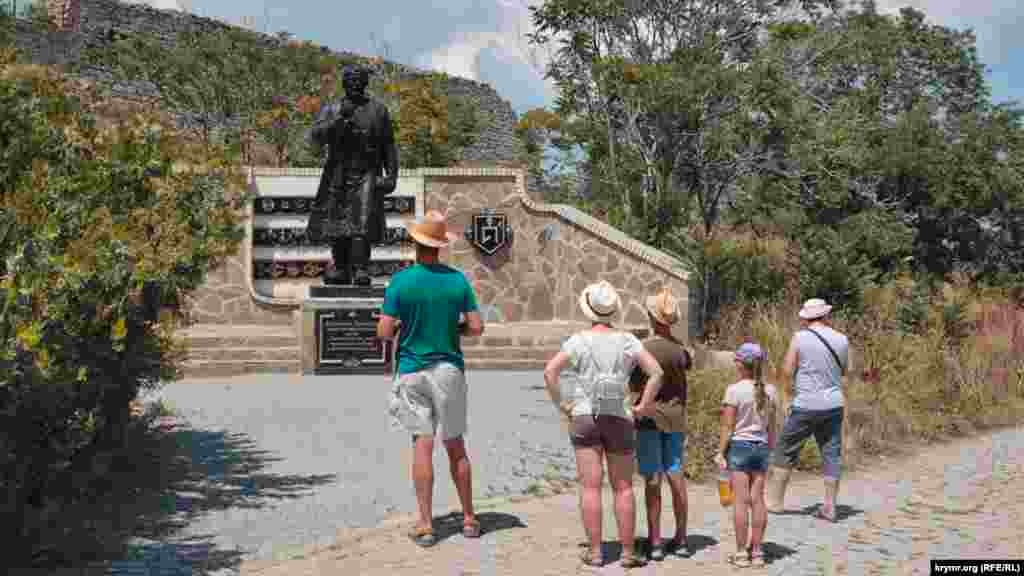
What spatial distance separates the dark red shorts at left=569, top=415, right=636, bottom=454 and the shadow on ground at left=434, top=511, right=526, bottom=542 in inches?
41.4

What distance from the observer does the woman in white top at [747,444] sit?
6160 millimetres

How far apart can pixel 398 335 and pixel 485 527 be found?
128 centimetres

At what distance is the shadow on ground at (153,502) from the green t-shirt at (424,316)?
145 cm

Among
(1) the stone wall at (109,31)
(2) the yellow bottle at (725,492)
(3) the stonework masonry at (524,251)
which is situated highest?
(1) the stone wall at (109,31)

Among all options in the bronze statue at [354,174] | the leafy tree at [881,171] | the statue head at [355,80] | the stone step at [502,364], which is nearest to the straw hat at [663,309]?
the bronze statue at [354,174]

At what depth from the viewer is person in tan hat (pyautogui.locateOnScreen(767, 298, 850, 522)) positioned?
7.32 metres

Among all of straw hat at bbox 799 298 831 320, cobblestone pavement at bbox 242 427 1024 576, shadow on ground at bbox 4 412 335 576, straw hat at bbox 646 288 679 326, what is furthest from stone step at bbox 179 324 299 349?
straw hat at bbox 646 288 679 326

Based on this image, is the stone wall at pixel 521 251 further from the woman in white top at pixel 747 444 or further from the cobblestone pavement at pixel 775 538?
the woman in white top at pixel 747 444

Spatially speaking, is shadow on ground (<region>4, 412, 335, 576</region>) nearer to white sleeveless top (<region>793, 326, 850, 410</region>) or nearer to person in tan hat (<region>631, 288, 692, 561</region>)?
person in tan hat (<region>631, 288, 692, 561</region>)

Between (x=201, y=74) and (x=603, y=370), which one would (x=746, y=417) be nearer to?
(x=603, y=370)

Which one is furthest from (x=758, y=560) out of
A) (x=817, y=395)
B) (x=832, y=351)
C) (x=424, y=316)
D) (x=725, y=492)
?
(x=424, y=316)

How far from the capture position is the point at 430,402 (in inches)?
249

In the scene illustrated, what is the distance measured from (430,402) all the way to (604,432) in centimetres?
105

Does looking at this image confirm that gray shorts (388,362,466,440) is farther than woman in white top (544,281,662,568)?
Yes
